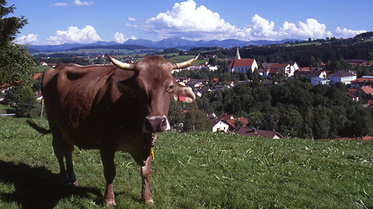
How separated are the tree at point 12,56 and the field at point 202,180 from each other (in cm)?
1956

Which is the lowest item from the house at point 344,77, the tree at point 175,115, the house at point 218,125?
the house at point 218,125

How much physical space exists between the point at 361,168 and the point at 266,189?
3.73 meters

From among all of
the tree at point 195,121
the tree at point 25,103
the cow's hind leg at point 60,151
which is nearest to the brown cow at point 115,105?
the cow's hind leg at point 60,151

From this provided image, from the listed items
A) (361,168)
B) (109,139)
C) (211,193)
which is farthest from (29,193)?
(361,168)

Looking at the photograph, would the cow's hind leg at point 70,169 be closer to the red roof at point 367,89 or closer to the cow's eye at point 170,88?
the cow's eye at point 170,88

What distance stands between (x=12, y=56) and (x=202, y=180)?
27.0 m

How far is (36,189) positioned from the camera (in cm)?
621

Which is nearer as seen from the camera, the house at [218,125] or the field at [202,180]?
the field at [202,180]

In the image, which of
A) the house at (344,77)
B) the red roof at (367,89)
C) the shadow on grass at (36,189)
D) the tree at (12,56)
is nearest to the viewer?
the shadow on grass at (36,189)

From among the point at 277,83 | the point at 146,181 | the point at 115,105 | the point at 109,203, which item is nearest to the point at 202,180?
the point at 146,181

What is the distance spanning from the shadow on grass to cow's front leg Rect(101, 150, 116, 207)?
10.7 inches

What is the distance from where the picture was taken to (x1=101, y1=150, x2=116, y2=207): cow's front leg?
495 centimetres

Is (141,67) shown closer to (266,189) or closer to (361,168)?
(266,189)

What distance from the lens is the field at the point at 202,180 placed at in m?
5.71
